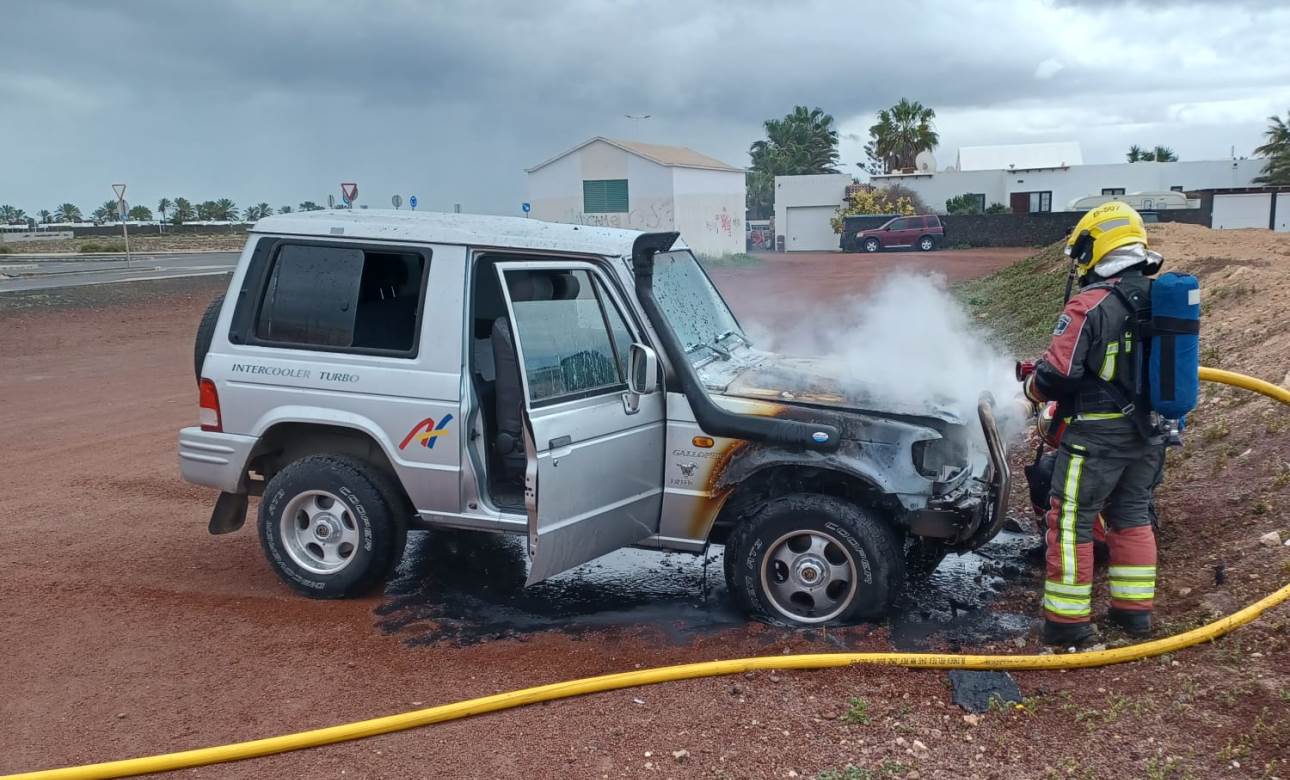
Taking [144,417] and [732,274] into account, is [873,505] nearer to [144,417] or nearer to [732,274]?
[144,417]

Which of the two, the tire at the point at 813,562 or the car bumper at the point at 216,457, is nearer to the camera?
the tire at the point at 813,562

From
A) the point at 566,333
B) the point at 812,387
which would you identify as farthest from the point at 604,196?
the point at 812,387

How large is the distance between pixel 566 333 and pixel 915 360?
2307mm

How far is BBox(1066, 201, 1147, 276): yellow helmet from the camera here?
4676 mm

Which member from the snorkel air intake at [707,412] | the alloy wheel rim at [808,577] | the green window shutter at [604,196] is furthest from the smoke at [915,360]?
the green window shutter at [604,196]

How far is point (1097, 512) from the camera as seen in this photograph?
186 inches

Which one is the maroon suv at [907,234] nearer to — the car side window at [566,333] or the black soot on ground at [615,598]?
the black soot on ground at [615,598]

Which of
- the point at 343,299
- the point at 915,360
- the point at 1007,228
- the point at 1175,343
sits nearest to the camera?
the point at 1175,343

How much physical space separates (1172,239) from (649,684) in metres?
16.6

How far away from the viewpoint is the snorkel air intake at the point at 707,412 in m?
4.89

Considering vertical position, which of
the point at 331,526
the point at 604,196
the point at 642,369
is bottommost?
the point at 331,526

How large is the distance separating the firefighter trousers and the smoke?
0.65 m

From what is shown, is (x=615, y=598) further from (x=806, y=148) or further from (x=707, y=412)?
(x=806, y=148)

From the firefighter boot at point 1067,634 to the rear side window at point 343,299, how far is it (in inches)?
137
